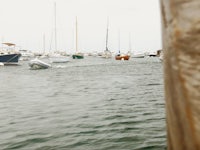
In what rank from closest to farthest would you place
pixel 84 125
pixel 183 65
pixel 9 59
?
pixel 183 65
pixel 84 125
pixel 9 59

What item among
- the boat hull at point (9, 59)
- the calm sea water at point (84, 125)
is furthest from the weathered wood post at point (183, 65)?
the boat hull at point (9, 59)

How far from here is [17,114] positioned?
10.7 metres

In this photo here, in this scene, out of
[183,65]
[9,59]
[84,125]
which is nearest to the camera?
[183,65]

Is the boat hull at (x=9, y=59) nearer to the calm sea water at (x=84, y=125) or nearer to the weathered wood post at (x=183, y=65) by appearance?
the calm sea water at (x=84, y=125)

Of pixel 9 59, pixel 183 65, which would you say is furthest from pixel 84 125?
pixel 9 59

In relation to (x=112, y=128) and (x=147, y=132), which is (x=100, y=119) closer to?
(x=112, y=128)

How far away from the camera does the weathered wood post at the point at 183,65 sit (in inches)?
37.9

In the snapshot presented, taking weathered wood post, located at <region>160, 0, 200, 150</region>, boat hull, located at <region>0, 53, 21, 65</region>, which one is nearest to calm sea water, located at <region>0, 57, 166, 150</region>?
weathered wood post, located at <region>160, 0, 200, 150</region>

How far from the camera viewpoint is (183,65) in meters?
1.05

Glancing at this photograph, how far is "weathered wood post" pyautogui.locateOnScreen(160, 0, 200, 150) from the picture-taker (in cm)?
96

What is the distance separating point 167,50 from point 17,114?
395 inches

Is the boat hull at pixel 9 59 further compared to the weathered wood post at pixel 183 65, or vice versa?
the boat hull at pixel 9 59

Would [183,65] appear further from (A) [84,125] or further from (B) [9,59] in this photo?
(B) [9,59]

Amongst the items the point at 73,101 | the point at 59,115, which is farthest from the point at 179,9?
the point at 73,101
